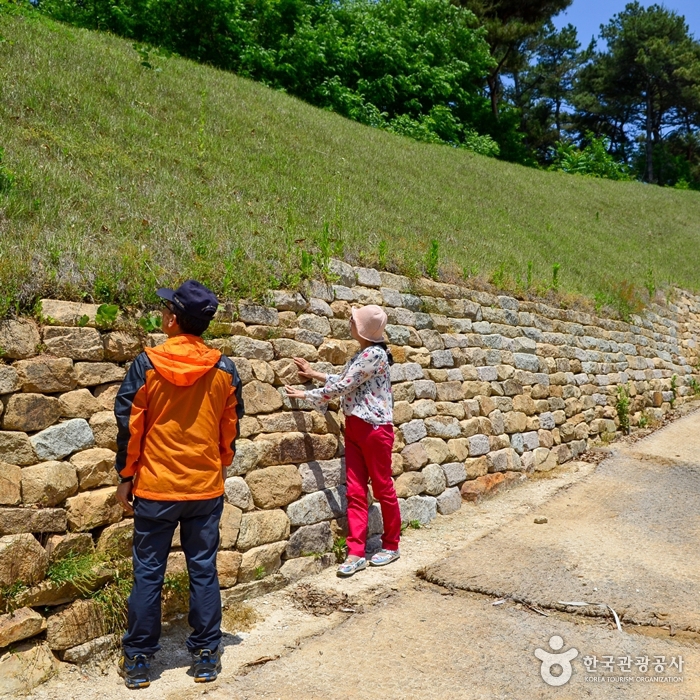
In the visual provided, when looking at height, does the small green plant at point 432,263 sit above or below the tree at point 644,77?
below

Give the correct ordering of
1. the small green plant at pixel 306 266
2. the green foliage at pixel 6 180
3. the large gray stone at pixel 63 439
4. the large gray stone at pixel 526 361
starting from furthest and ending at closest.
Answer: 1. the large gray stone at pixel 526 361
2. the small green plant at pixel 306 266
3. the green foliage at pixel 6 180
4. the large gray stone at pixel 63 439

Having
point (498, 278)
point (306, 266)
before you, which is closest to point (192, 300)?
point (306, 266)

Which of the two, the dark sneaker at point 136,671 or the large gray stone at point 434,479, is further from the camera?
the large gray stone at point 434,479

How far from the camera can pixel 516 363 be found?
783 centimetres

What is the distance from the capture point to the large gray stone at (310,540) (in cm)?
465

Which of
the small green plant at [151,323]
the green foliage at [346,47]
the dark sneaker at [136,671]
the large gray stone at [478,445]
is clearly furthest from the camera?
the green foliage at [346,47]

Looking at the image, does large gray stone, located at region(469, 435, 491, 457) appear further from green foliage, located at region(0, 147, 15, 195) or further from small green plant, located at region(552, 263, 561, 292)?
green foliage, located at region(0, 147, 15, 195)

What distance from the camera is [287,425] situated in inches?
190

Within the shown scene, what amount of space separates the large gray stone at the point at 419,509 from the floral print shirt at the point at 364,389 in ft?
3.99

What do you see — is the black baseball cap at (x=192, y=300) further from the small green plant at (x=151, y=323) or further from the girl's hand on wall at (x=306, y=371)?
the girl's hand on wall at (x=306, y=371)

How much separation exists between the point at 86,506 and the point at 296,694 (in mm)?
1466

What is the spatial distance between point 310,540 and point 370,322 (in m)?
1.59

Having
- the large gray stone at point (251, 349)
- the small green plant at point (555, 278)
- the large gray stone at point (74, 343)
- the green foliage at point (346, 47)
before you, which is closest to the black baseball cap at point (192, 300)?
the large gray stone at point (74, 343)

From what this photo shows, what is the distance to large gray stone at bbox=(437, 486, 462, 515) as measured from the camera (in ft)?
20.3
